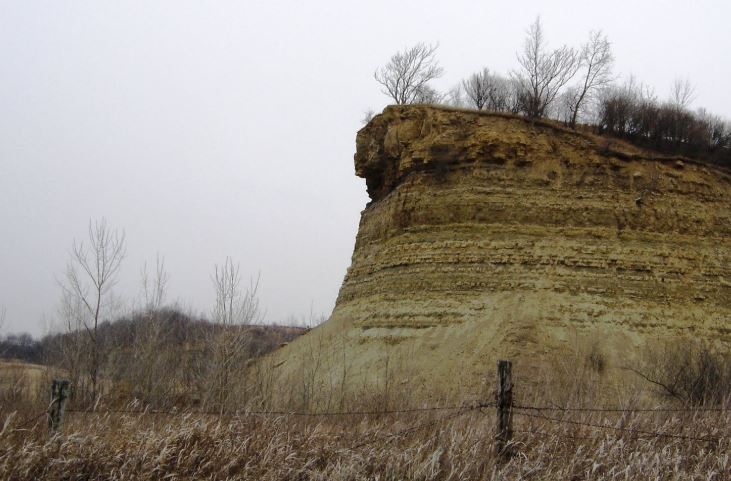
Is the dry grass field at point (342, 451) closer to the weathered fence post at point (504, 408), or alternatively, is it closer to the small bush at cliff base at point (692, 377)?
the weathered fence post at point (504, 408)

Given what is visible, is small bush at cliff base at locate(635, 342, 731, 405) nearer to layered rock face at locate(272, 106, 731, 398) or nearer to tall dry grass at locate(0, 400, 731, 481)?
layered rock face at locate(272, 106, 731, 398)

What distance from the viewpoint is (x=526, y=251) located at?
22406 mm

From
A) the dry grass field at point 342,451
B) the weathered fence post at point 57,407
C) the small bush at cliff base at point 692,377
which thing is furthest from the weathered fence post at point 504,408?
the small bush at cliff base at point 692,377

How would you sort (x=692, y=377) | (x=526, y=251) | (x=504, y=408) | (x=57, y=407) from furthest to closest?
(x=526, y=251), (x=692, y=377), (x=504, y=408), (x=57, y=407)

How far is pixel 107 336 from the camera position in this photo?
62.0 feet

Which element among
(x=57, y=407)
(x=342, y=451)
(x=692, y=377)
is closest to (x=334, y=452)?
(x=342, y=451)

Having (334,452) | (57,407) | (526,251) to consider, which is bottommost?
(334,452)

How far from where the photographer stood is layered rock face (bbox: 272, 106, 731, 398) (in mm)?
20641

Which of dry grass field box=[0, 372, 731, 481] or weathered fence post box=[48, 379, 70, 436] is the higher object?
weathered fence post box=[48, 379, 70, 436]

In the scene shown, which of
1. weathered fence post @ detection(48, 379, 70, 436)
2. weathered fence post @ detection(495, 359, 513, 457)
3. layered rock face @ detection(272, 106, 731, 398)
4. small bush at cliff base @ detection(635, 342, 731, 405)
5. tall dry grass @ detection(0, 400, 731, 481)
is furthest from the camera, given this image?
layered rock face @ detection(272, 106, 731, 398)

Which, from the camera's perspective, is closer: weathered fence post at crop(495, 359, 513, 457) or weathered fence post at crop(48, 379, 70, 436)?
weathered fence post at crop(48, 379, 70, 436)

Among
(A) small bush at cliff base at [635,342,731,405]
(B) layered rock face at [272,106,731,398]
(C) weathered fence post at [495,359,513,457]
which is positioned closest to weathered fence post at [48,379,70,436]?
(C) weathered fence post at [495,359,513,457]

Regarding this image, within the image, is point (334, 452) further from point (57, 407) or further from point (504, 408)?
point (57, 407)

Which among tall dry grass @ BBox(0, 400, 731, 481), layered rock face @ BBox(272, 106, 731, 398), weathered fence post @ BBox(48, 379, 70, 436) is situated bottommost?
tall dry grass @ BBox(0, 400, 731, 481)
